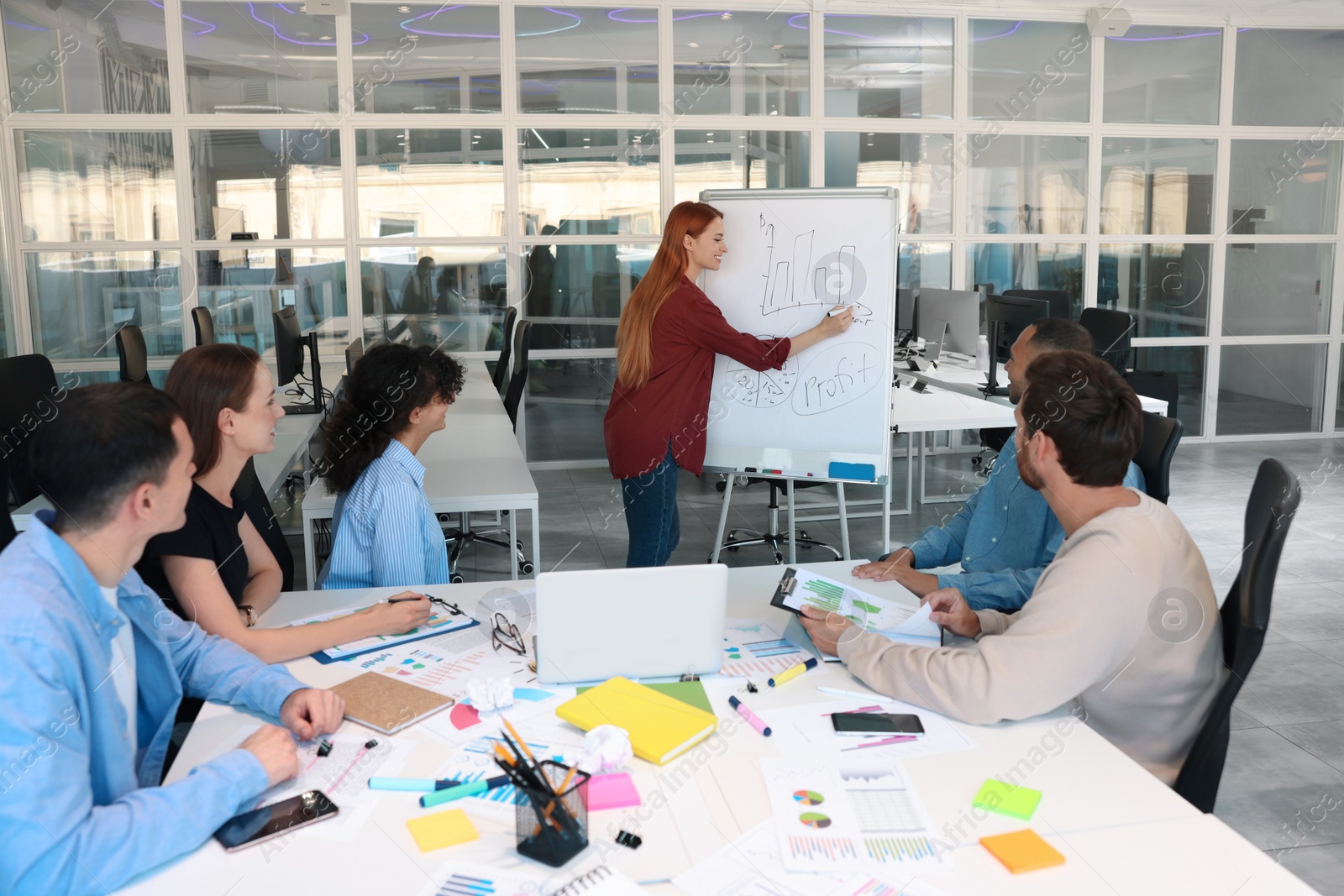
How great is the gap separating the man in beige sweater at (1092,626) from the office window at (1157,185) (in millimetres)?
6450

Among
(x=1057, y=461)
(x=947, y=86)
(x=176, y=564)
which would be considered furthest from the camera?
(x=947, y=86)

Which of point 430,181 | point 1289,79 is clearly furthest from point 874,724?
point 1289,79

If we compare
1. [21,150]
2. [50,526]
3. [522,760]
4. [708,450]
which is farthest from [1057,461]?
[21,150]

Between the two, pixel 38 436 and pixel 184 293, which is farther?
pixel 184 293

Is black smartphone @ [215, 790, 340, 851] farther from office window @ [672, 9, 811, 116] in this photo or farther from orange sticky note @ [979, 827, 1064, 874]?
office window @ [672, 9, 811, 116]

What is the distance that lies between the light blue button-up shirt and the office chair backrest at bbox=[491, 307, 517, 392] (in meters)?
3.71

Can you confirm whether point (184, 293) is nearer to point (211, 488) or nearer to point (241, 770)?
point (211, 488)

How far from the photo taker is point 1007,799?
1473 mm

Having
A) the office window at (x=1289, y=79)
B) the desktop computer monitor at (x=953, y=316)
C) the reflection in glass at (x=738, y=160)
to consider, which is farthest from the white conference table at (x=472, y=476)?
the office window at (x=1289, y=79)

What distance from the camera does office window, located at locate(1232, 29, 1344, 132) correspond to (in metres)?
7.68

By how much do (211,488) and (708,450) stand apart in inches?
89.7

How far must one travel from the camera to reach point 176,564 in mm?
2043

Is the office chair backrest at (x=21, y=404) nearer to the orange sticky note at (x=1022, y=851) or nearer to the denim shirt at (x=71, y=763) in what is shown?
the denim shirt at (x=71, y=763)

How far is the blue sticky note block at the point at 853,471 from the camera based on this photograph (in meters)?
4.02
